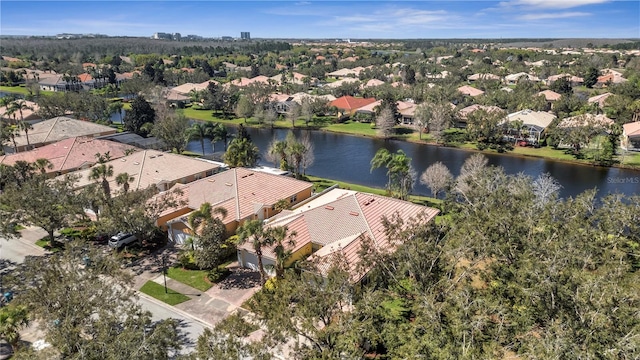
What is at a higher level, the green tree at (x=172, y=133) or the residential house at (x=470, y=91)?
the residential house at (x=470, y=91)

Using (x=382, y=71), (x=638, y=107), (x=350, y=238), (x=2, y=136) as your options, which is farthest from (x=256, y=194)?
(x=382, y=71)

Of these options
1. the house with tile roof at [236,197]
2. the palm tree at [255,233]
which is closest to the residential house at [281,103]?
the house with tile roof at [236,197]

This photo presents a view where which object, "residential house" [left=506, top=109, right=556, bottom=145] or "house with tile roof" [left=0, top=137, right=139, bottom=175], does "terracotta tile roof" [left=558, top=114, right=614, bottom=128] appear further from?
"house with tile roof" [left=0, top=137, right=139, bottom=175]

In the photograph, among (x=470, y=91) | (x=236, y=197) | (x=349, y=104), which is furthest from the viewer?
(x=470, y=91)

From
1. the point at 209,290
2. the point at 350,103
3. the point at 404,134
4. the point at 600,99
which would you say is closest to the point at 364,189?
the point at 209,290

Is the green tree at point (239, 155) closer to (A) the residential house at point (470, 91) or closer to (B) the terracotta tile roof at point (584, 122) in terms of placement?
(B) the terracotta tile roof at point (584, 122)

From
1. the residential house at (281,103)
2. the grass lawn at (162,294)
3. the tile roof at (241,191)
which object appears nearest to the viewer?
the grass lawn at (162,294)

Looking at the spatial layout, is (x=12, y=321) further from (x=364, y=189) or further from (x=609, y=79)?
(x=609, y=79)
